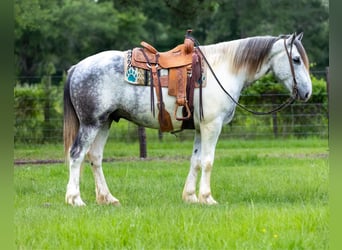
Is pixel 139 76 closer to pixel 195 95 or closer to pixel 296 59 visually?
pixel 195 95

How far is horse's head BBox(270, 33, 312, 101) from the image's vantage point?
6551 millimetres

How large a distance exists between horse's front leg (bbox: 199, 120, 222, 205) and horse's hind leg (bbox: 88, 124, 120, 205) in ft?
3.42

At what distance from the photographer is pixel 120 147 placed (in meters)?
15.7

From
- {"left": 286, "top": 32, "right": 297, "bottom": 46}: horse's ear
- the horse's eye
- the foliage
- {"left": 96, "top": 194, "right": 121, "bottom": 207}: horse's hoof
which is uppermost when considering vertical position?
the foliage

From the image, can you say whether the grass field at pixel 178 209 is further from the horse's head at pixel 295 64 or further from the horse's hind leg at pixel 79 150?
the horse's head at pixel 295 64

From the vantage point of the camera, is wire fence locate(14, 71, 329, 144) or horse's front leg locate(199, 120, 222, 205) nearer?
horse's front leg locate(199, 120, 222, 205)

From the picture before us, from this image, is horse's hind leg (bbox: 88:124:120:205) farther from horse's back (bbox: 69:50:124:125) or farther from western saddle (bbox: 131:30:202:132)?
western saddle (bbox: 131:30:202:132)

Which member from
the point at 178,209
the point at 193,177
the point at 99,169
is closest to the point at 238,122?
the point at 193,177

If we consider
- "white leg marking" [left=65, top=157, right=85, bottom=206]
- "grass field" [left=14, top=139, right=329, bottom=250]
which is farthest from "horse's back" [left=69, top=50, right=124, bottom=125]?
"grass field" [left=14, top=139, right=329, bottom=250]

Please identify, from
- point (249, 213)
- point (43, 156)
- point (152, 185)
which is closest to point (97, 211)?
point (249, 213)

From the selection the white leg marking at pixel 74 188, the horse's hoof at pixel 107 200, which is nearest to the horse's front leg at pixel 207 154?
the horse's hoof at pixel 107 200

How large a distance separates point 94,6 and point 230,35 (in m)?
8.52

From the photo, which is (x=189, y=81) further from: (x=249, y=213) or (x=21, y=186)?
(x=21, y=186)

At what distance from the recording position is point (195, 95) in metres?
6.52
